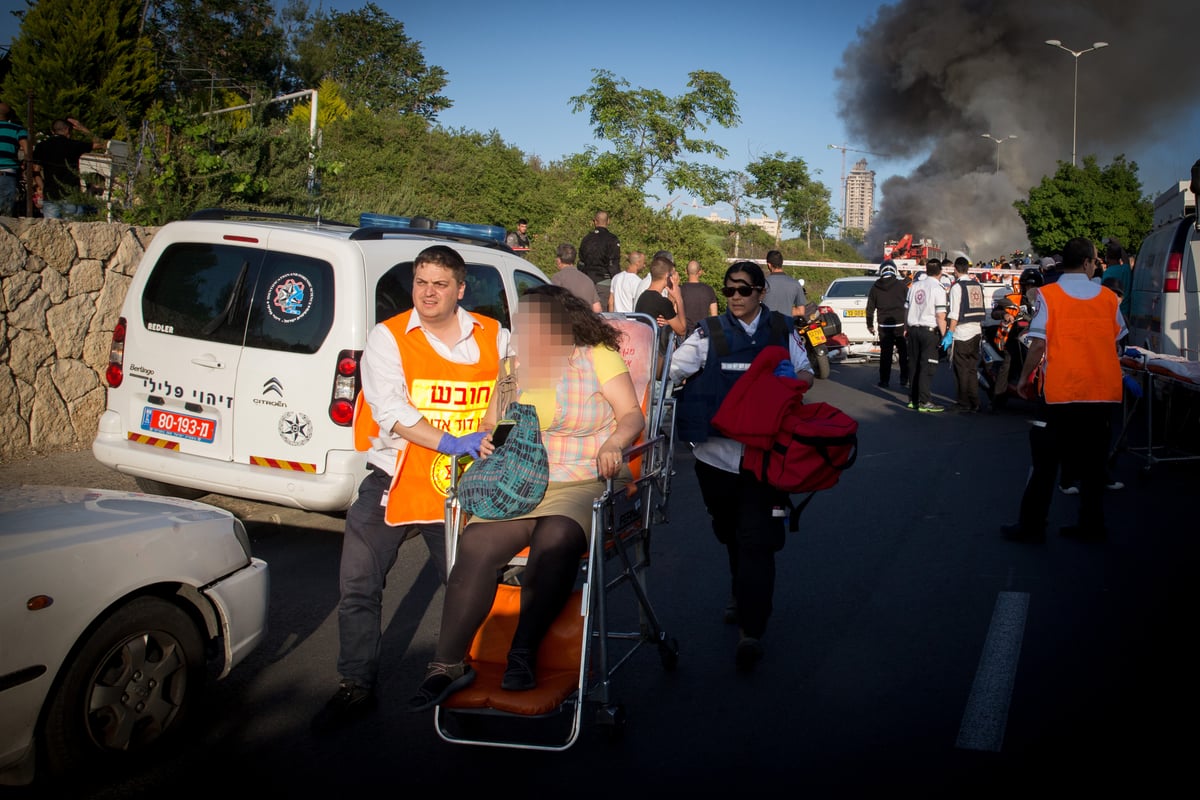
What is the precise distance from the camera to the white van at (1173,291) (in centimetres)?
1065

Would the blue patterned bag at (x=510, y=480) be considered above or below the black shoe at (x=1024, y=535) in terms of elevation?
above

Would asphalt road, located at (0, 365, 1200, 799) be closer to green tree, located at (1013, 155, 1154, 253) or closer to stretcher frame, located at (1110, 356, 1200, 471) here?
stretcher frame, located at (1110, 356, 1200, 471)

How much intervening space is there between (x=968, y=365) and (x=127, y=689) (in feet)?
39.9

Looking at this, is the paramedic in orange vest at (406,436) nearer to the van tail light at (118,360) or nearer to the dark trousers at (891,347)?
the van tail light at (118,360)

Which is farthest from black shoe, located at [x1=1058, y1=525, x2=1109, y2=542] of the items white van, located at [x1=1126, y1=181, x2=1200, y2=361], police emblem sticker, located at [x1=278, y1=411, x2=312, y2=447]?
police emblem sticker, located at [x1=278, y1=411, x2=312, y2=447]

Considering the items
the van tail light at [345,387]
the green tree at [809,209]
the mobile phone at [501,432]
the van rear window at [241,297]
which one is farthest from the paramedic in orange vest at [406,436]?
the green tree at [809,209]

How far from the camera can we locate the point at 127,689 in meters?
3.81

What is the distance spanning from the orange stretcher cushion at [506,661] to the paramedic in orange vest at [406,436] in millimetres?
474

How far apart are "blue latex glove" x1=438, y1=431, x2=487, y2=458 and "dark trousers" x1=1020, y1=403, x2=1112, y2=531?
14.3 ft

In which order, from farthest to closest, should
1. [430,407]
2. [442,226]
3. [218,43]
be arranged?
[218,43] < [442,226] < [430,407]

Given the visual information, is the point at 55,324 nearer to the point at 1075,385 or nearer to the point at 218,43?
the point at 1075,385

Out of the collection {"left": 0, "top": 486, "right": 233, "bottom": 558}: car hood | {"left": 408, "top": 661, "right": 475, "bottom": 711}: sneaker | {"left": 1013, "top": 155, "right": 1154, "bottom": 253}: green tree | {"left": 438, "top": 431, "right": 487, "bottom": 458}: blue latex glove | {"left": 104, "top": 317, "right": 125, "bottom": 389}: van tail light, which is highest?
{"left": 1013, "top": 155, "right": 1154, "bottom": 253}: green tree

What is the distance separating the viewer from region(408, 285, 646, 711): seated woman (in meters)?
4.06

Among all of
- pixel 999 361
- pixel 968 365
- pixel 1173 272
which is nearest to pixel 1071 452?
pixel 1173 272
